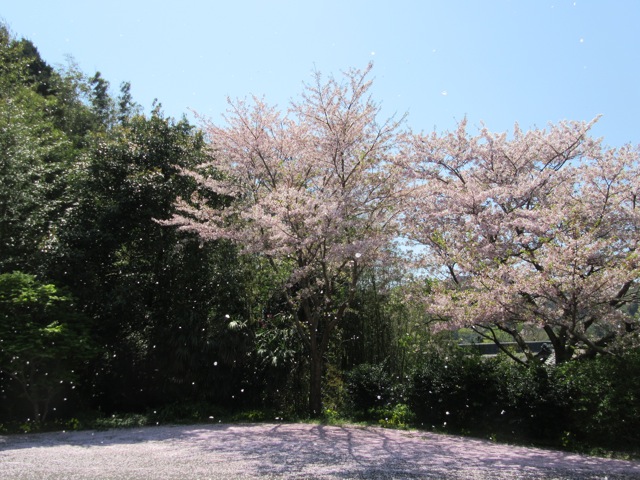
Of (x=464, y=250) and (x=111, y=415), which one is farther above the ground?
(x=464, y=250)

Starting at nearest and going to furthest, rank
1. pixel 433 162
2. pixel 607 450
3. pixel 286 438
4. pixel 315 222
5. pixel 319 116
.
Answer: pixel 607 450 < pixel 286 438 < pixel 315 222 < pixel 319 116 < pixel 433 162

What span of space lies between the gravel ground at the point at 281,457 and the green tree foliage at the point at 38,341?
0.84m

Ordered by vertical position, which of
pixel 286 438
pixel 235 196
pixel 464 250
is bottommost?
pixel 286 438

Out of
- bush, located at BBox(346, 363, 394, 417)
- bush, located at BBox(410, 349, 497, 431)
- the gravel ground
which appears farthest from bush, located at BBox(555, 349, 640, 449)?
bush, located at BBox(346, 363, 394, 417)

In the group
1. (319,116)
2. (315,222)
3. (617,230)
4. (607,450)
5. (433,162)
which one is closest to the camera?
(607,450)

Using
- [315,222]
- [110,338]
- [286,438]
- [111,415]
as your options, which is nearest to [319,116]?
[315,222]

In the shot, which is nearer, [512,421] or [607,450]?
[607,450]

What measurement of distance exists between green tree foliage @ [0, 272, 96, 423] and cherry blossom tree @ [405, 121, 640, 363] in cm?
534

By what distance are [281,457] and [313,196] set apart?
12.7ft

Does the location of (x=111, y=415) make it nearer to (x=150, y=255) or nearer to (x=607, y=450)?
(x=150, y=255)

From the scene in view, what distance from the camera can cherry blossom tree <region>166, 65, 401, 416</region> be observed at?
7.34m

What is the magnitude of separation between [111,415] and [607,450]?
23.0 ft

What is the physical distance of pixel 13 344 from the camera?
21.8 ft

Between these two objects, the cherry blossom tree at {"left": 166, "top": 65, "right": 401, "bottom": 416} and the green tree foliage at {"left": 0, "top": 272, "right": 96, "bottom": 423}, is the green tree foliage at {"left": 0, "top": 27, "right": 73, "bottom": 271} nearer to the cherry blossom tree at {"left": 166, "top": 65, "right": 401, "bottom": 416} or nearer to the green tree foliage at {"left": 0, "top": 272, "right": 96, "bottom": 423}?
the green tree foliage at {"left": 0, "top": 272, "right": 96, "bottom": 423}
